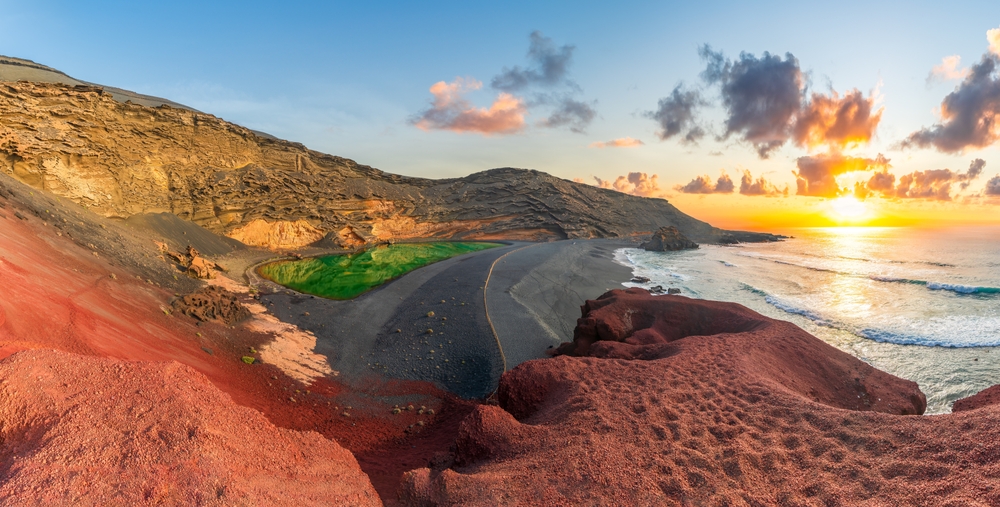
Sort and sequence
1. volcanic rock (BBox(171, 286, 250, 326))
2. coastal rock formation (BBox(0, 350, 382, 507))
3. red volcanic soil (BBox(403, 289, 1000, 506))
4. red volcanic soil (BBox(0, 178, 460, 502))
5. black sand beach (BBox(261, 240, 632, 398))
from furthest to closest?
volcanic rock (BBox(171, 286, 250, 326))
black sand beach (BBox(261, 240, 632, 398))
red volcanic soil (BBox(0, 178, 460, 502))
red volcanic soil (BBox(403, 289, 1000, 506))
coastal rock formation (BBox(0, 350, 382, 507))

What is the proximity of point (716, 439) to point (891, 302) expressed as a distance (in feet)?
72.7

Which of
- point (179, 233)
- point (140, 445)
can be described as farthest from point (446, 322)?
point (179, 233)

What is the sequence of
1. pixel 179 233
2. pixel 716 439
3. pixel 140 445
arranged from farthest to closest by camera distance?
pixel 179 233 < pixel 716 439 < pixel 140 445

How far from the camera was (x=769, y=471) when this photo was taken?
386 centimetres

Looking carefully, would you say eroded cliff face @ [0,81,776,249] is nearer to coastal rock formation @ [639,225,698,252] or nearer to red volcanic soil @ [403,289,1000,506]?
coastal rock formation @ [639,225,698,252]

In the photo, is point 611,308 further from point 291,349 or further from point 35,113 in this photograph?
point 35,113

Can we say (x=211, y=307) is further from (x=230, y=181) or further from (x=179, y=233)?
(x=230, y=181)

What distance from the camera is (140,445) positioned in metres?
3.21

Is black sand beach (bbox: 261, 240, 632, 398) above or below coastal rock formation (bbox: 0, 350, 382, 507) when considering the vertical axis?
below

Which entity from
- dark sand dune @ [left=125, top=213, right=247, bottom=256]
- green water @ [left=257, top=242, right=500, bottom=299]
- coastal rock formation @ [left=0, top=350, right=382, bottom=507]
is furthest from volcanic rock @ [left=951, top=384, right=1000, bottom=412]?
dark sand dune @ [left=125, top=213, right=247, bottom=256]

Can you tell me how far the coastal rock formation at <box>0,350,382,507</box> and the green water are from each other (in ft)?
52.6

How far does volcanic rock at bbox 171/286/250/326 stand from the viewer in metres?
11.5

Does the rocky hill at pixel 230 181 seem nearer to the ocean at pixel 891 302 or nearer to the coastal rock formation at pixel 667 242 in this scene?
the coastal rock formation at pixel 667 242

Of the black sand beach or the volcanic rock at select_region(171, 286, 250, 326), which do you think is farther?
the volcanic rock at select_region(171, 286, 250, 326)
